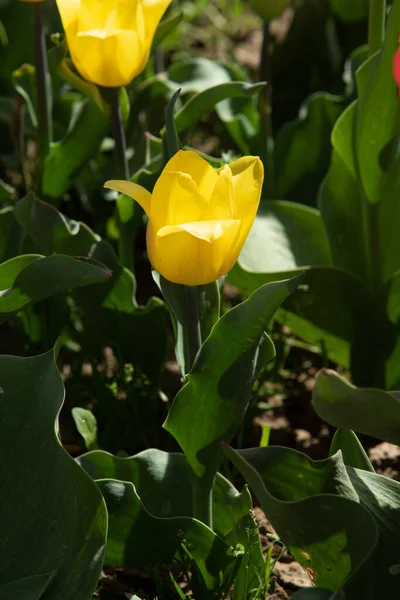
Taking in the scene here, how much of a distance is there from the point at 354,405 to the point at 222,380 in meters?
0.20

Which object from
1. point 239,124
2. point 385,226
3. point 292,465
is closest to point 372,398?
point 292,465

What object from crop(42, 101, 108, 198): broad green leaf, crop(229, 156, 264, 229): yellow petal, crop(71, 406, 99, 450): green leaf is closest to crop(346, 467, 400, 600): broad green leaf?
crop(229, 156, 264, 229): yellow petal

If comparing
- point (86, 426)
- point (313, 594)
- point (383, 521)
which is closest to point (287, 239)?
point (86, 426)

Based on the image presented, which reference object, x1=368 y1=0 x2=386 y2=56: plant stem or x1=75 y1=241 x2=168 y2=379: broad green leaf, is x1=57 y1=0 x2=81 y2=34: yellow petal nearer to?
x1=75 y1=241 x2=168 y2=379: broad green leaf

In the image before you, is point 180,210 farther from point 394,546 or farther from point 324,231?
point 324,231

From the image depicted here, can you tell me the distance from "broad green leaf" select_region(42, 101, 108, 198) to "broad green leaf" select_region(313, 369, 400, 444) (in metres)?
0.91

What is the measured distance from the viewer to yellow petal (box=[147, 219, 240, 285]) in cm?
109

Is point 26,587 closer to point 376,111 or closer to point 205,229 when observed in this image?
point 205,229

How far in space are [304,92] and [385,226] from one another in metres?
0.99

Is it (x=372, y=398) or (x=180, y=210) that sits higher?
(x=180, y=210)

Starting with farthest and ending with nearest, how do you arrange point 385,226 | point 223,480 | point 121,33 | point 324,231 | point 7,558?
point 324,231 → point 385,226 → point 121,33 → point 223,480 → point 7,558

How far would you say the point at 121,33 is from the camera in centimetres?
144

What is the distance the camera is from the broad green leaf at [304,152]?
6.98ft

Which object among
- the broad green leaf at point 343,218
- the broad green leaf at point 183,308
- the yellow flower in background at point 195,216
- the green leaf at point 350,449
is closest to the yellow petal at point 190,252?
the yellow flower in background at point 195,216
